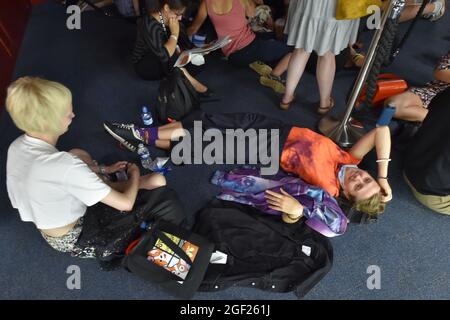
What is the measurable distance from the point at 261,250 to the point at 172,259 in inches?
19.3

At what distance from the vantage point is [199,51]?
2.66 metres

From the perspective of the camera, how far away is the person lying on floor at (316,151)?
6.87ft

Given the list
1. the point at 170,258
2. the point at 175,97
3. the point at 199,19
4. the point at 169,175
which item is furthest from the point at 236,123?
the point at 170,258

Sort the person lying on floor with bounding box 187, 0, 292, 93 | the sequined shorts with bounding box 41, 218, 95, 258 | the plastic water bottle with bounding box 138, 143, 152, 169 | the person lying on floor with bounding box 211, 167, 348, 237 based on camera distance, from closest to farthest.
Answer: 1. the sequined shorts with bounding box 41, 218, 95, 258
2. the person lying on floor with bounding box 211, 167, 348, 237
3. the plastic water bottle with bounding box 138, 143, 152, 169
4. the person lying on floor with bounding box 187, 0, 292, 93

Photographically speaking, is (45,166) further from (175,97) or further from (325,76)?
(325,76)

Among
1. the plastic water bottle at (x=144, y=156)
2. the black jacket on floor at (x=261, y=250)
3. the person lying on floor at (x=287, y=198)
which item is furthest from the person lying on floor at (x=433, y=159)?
the plastic water bottle at (x=144, y=156)

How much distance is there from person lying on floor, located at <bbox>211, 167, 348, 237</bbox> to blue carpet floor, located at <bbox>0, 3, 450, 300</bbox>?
17 cm

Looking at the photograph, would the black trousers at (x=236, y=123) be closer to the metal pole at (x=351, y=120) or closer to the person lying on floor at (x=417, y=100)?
the metal pole at (x=351, y=120)

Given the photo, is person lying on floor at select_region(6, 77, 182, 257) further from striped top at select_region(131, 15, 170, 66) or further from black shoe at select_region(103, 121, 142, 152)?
striped top at select_region(131, 15, 170, 66)

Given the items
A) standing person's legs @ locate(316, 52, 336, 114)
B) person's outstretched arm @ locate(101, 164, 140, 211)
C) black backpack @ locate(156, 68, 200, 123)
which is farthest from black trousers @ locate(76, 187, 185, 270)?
standing person's legs @ locate(316, 52, 336, 114)

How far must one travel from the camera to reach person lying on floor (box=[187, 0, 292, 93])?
271cm

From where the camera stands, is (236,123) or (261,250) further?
(236,123)

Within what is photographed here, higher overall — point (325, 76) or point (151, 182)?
point (325, 76)

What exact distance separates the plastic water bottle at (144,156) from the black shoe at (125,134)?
51mm
